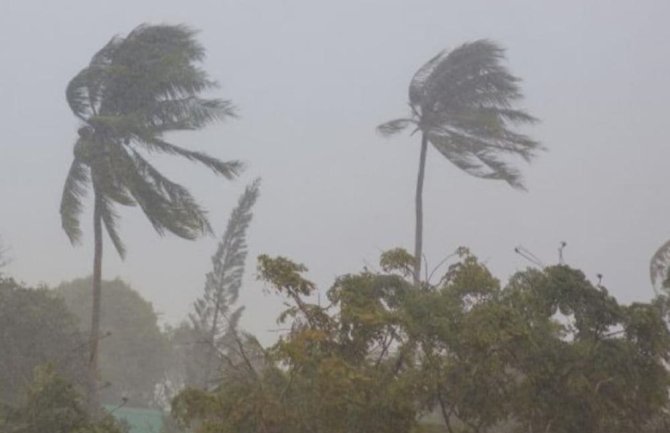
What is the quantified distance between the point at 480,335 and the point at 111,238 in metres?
13.6

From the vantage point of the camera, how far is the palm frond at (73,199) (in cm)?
1884

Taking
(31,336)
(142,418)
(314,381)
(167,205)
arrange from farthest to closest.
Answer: (142,418)
(31,336)
(167,205)
(314,381)

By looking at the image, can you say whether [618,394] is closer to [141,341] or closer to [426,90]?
[426,90]

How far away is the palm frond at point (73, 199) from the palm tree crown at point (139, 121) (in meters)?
0.02

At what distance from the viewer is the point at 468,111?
76.5ft

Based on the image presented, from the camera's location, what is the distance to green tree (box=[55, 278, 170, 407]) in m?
46.5

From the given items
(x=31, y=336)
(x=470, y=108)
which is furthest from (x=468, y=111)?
(x=31, y=336)

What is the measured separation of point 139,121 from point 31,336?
22.3 ft

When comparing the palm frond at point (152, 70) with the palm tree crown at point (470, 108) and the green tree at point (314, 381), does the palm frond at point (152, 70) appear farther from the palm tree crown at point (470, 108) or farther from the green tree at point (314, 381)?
the green tree at point (314, 381)

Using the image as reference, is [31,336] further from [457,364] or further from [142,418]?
[457,364]

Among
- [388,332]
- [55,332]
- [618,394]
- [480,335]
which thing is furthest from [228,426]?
[55,332]

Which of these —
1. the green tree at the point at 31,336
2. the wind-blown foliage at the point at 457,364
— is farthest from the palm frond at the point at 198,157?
the wind-blown foliage at the point at 457,364

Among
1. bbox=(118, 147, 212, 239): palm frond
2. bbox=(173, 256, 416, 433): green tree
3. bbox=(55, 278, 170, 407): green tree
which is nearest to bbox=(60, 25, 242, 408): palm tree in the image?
bbox=(118, 147, 212, 239): palm frond

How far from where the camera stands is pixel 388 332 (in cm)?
875
